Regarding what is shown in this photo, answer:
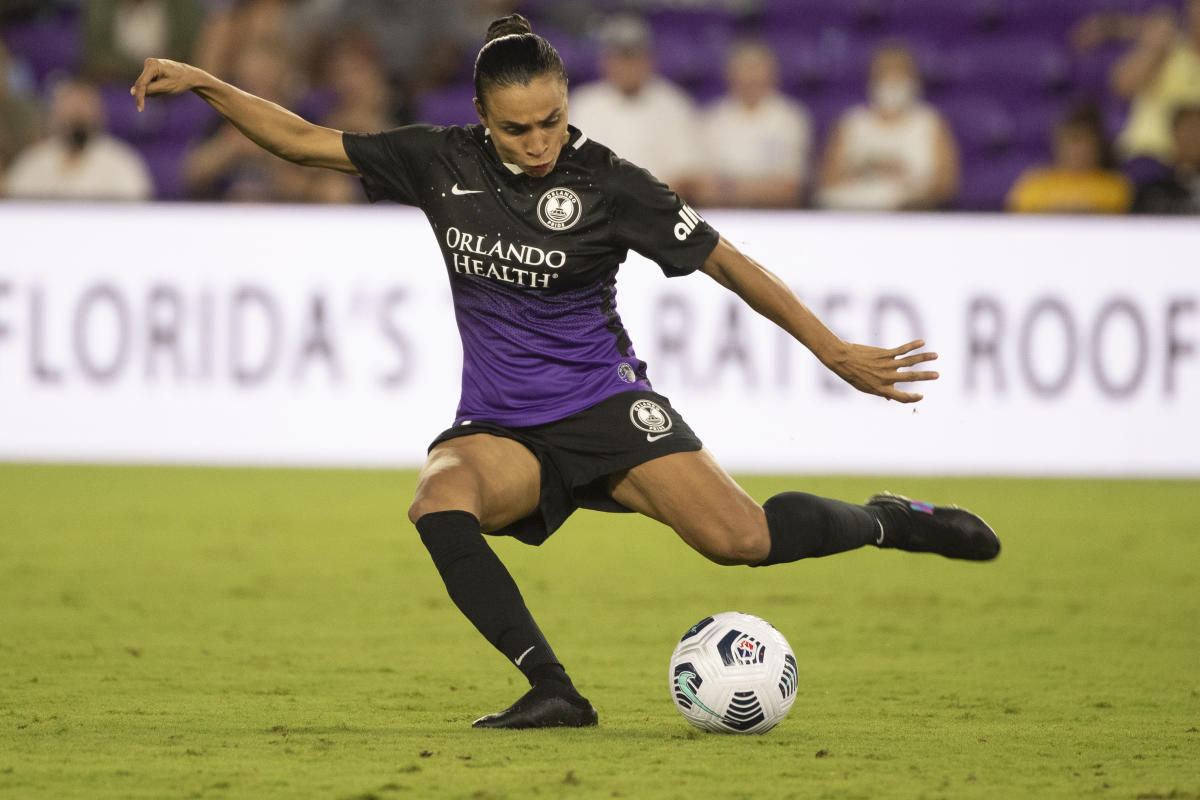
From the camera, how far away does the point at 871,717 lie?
4691mm

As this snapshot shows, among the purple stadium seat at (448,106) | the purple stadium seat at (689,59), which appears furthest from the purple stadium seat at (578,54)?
the purple stadium seat at (448,106)

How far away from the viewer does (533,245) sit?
4820mm

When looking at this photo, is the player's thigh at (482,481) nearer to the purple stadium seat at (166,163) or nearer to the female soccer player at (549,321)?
the female soccer player at (549,321)

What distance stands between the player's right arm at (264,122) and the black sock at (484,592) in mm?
1107

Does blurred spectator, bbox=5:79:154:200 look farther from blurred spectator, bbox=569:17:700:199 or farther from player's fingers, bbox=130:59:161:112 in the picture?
player's fingers, bbox=130:59:161:112

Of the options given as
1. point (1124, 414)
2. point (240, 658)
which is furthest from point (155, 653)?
point (1124, 414)

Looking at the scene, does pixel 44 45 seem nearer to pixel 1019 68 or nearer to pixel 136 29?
pixel 136 29

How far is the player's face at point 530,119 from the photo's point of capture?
457cm

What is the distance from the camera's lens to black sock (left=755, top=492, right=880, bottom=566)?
197 inches

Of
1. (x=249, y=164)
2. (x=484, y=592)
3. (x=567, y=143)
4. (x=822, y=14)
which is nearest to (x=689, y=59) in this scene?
(x=822, y=14)

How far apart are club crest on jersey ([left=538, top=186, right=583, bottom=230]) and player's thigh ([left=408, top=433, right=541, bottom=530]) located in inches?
25.3

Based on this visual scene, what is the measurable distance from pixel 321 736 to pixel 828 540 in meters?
1.65

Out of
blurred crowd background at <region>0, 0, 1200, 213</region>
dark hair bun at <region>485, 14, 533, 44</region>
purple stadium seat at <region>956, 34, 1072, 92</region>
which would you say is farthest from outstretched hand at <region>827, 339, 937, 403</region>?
purple stadium seat at <region>956, 34, 1072, 92</region>

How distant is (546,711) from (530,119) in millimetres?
1561
